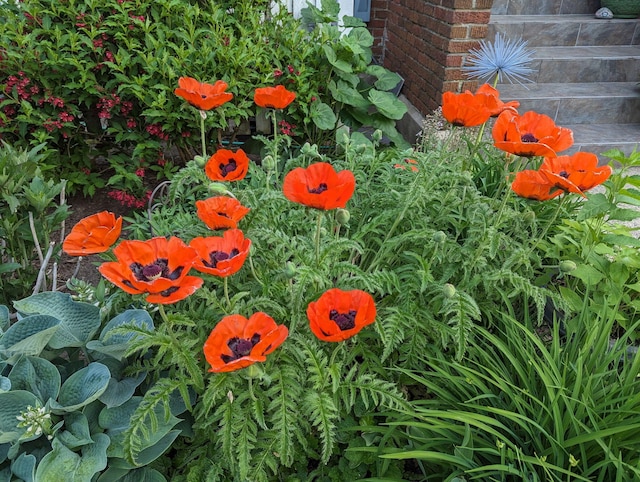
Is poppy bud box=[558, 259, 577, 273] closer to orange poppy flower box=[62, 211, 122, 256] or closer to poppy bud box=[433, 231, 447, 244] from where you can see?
poppy bud box=[433, 231, 447, 244]

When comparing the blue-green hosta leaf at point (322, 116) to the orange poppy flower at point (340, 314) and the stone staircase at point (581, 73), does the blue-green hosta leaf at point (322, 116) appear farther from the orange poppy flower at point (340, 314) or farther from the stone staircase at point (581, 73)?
the orange poppy flower at point (340, 314)

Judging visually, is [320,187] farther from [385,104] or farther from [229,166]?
[385,104]

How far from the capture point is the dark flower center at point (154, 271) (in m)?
1.10

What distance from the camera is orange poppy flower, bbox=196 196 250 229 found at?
1227 millimetres

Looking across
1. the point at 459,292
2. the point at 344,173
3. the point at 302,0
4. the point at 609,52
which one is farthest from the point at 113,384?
the point at 609,52

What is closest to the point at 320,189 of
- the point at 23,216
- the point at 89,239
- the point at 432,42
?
the point at 89,239

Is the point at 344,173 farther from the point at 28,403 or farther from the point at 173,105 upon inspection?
the point at 173,105

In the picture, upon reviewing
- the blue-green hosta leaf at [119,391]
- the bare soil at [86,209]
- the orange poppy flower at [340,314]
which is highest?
the orange poppy flower at [340,314]

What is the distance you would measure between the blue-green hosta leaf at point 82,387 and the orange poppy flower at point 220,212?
48cm

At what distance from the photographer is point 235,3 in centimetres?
290

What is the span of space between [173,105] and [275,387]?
1.92 m

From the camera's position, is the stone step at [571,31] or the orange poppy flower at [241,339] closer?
the orange poppy flower at [241,339]

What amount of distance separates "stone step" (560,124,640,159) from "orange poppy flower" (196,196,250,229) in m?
3.07

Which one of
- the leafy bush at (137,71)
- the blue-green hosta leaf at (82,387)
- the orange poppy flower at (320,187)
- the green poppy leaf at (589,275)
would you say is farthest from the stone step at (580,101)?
the blue-green hosta leaf at (82,387)
